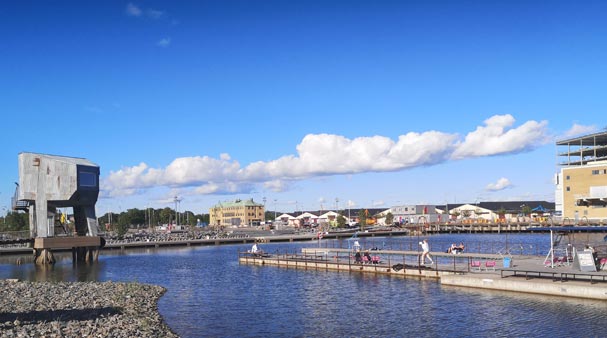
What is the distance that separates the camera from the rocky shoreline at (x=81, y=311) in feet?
84.7

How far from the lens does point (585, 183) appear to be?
5468 inches

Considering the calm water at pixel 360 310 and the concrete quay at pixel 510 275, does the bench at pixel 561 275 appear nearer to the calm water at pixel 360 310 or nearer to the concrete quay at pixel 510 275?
the concrete quay at pixel 510 275

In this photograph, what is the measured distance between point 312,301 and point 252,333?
32.1 ft

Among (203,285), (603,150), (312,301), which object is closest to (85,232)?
(203,285)

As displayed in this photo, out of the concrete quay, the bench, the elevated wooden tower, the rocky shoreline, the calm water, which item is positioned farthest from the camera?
the elevated wooden tower

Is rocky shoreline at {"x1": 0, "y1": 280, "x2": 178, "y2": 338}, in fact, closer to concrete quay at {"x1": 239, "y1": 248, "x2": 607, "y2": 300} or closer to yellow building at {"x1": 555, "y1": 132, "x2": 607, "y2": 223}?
concrete quay at {"x1": 239, "y1": 248, "x2": 607, "y2": 300}

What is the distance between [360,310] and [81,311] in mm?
16343

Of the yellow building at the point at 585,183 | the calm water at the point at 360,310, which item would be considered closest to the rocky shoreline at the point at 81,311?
the calm water at the point at 360,310

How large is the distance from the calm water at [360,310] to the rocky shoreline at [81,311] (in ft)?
6.22

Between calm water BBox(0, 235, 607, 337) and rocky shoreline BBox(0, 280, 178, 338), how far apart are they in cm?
190

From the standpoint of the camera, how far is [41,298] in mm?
36906

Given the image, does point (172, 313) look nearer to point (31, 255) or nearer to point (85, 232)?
point (85, 232)

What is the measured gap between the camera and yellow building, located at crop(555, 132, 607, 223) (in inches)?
5321

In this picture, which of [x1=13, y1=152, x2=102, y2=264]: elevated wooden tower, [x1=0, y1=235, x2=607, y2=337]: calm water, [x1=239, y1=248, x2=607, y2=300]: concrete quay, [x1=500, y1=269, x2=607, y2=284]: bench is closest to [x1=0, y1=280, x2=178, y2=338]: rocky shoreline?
[x1=0, y1=235, x2=607, y2=337]: calm water
